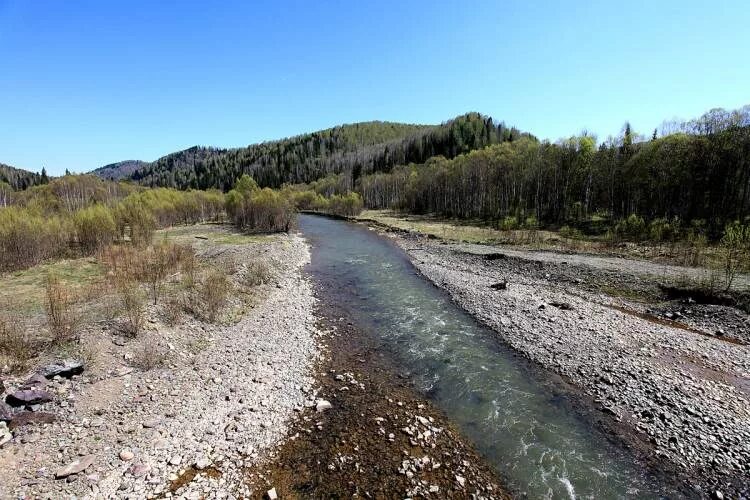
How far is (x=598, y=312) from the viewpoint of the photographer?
18312 mm

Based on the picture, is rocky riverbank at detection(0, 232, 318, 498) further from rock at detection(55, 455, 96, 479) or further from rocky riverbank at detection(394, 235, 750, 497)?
rocky riverbank at detection(394, 235, 750, 497)

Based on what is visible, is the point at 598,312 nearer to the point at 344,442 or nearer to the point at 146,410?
the point at 344,442

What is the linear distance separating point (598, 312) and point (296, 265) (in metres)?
23.6

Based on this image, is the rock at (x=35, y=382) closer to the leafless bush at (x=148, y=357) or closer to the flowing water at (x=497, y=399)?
the leafless bush at (x=148, y=357)

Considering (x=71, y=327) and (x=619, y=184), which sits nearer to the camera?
(x=71, y=327)

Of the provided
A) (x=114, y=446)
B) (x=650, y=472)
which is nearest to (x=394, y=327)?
(x=650, y=472)

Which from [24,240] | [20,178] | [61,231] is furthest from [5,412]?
[20,178]

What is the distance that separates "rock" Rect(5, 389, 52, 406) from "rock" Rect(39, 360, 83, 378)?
95 cm

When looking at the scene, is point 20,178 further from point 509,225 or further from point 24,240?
point 509,225

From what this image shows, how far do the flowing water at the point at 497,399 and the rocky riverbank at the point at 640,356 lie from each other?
1.08 m

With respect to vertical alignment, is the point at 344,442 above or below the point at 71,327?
below

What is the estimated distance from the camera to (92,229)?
30297 millimetres

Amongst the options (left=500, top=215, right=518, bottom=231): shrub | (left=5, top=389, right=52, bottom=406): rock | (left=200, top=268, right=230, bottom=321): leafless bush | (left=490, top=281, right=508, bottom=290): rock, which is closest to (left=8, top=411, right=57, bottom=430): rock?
(left=5, top=389, right=52, bottom=406): rock

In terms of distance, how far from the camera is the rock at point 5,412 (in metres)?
8.02
